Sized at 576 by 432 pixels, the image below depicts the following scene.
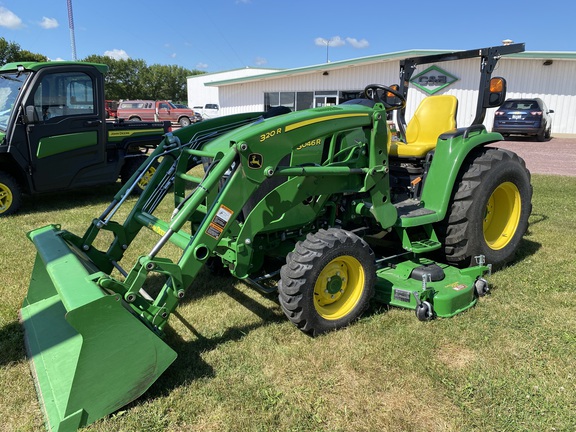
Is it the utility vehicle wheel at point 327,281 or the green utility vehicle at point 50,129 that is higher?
the green utility vehicle at point 50,129

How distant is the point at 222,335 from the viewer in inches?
131

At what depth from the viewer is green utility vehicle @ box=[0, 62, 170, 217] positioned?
21.9ft

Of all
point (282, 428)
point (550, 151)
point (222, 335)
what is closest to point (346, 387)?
point (282, 428)

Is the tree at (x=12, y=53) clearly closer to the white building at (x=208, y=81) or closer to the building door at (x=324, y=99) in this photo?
the white building at (x=208, y=81)

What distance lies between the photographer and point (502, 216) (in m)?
4.74

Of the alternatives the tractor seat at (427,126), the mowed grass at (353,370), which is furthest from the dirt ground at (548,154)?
the mowed grass at (353,370)

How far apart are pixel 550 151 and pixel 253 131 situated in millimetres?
15079

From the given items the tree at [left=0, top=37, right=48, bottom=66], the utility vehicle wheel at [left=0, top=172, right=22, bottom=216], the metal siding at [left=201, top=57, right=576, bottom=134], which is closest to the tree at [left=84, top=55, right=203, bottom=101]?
the tree at [left=0, top=37, right=48, bottom=66]

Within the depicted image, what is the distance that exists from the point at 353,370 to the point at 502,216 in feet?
9.04

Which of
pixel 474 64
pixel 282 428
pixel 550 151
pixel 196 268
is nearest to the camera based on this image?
pixel 282 428

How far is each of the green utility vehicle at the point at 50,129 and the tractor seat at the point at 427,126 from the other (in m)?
5.10

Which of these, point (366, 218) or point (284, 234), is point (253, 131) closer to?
point (284, 234)

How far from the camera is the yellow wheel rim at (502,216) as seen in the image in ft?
15.1

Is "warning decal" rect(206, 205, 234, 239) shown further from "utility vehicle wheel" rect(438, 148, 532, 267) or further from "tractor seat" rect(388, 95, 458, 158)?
"tractor seat" rect(388, 95, 458, 158)
